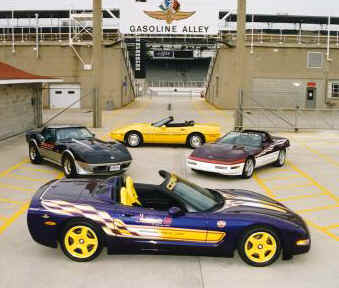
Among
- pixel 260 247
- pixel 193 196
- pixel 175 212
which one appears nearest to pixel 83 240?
pixel 175 212

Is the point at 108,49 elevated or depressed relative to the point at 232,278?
elevated

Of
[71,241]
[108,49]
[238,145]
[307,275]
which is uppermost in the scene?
[108,49]

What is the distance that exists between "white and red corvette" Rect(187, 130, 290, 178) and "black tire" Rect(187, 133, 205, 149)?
304cm

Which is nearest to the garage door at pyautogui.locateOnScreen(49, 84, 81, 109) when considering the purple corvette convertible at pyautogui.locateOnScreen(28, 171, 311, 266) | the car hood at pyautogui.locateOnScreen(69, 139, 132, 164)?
the car hood at pyautogui.locateOnScreen(69, 139, 132, 164)

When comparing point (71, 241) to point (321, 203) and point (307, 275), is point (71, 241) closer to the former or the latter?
point (307, 275)

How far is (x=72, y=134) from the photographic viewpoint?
1306 centimetres

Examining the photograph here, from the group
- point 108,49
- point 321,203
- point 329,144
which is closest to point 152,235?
point 321,203

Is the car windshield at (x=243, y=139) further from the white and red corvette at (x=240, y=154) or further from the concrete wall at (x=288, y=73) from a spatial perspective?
the concrete wall at (x=288, y=73)

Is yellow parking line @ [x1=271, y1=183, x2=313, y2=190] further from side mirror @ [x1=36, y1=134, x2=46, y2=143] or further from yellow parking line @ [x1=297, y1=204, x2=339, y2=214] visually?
side mirror @ [x1=36, y1=134, x2=46, y2=143]

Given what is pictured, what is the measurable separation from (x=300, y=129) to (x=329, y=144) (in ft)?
14.4

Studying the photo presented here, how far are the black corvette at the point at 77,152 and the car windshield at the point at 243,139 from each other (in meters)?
3.14

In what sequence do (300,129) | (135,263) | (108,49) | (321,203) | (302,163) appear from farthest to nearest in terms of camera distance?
(108,49)
(300,129)
(302,163)
(321,203)
(135,263)

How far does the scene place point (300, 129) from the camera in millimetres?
22906

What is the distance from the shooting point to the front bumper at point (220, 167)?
446 inches
